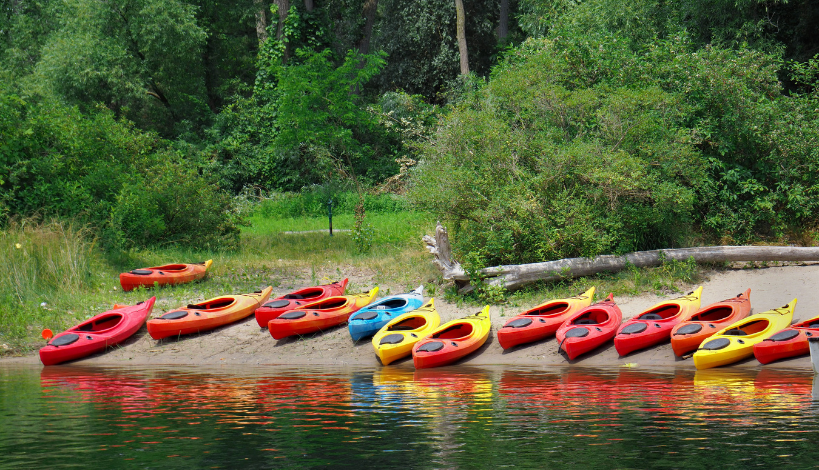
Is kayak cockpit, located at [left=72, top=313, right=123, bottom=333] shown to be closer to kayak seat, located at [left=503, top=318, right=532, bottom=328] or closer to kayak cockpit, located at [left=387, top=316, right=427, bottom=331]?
kayak cockpit, located at [left=387, top=316, right=427, bottom=331]

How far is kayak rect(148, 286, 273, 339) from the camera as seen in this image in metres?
12.3

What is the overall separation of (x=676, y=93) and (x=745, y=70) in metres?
1.60

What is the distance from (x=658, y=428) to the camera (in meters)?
6.88

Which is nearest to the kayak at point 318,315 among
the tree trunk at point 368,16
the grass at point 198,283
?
the grass at point 198,283

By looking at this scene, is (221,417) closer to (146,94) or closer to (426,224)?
(426,224)

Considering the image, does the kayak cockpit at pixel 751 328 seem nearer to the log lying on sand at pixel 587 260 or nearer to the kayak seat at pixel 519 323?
the log lying on sand at pixel 587 260

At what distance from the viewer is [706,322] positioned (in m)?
10.9

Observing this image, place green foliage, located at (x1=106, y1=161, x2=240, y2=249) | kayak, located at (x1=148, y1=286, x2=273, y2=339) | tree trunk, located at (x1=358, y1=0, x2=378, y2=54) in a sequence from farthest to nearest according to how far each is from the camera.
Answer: tree trunk, located at (x1=358, y1=0, x2=378, y2=54) → green foliage, located at (x1=106, y1=161, x2=240, y2=249) → kayak, located at (x1=148, y1=286, x2=273, y2=339)

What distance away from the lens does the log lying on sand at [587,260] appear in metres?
13.2

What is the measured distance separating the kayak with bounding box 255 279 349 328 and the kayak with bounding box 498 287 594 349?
346cm

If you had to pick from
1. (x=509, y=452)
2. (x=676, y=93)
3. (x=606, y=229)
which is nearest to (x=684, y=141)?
(x=676, y=93)

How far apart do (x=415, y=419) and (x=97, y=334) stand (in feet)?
22.5

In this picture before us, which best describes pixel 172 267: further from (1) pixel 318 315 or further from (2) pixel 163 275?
(1) pixel 318 315

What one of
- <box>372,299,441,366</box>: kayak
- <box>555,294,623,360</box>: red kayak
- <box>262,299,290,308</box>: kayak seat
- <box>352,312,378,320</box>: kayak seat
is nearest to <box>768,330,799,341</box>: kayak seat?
<box>555,294,623,360</box>: red kayak
